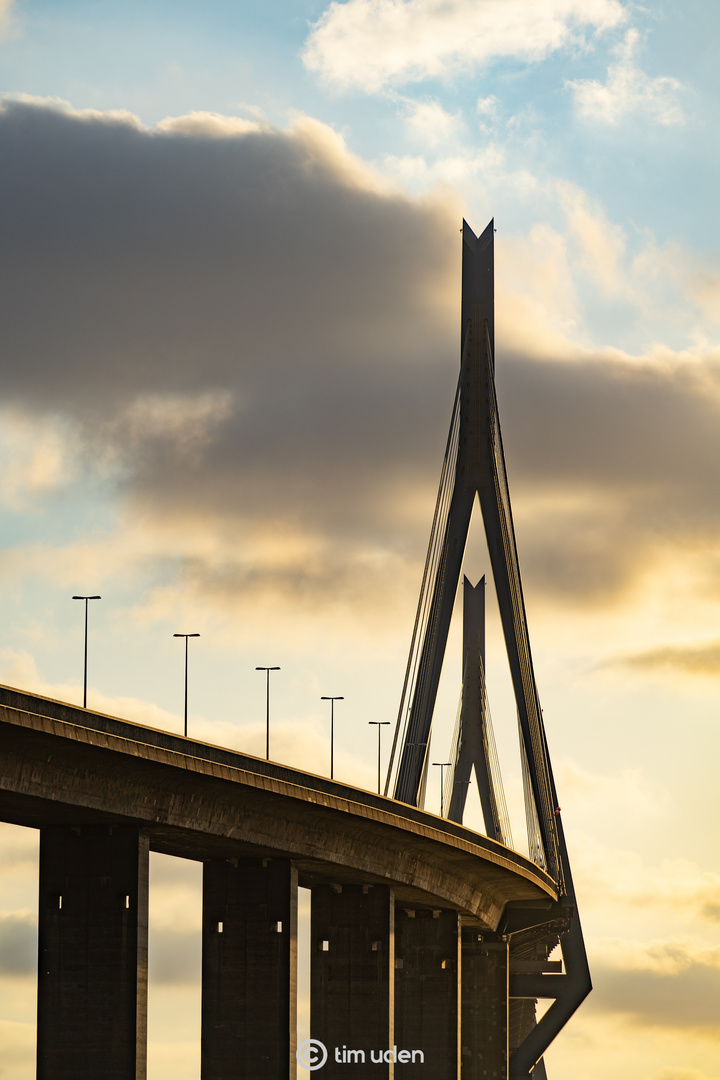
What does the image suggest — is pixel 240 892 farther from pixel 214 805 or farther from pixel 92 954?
pixel 92 954

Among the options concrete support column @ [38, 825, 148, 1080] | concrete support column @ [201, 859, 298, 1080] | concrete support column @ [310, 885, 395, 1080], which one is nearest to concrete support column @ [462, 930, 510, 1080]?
concrete support column @ [310, 885, 395, 1080]

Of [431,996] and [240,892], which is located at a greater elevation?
[240,892]

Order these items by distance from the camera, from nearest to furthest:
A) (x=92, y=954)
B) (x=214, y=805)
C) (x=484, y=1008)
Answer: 1. (x=92, y=954)
2. (x=214, y=805)
3. (x=484, y=1008)

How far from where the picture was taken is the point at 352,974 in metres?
77.4

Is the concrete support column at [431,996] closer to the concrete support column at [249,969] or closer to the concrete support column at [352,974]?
the concrete support column at [352,974]

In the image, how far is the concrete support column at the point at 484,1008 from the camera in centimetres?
10606

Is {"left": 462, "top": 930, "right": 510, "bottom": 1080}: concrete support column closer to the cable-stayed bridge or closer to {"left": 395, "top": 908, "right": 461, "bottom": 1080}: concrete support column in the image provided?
the cable-stayed bridge

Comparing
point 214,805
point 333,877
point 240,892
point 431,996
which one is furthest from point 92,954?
point 431,996

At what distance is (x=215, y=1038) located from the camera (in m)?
64.7

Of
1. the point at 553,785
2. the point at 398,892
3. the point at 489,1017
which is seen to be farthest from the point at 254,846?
the point at 489,1017

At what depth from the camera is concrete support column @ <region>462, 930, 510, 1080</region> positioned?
348 ft

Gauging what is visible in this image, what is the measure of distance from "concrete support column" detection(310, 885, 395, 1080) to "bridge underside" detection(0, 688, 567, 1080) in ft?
0.26

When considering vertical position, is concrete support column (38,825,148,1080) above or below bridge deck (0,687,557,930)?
below

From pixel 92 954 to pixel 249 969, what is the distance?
38.8 ft
